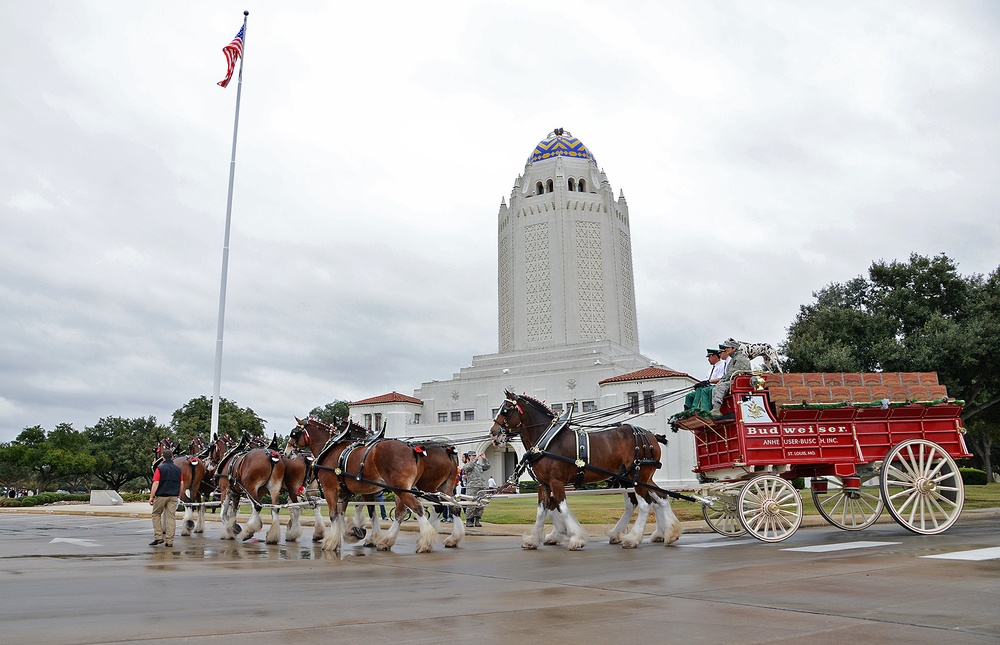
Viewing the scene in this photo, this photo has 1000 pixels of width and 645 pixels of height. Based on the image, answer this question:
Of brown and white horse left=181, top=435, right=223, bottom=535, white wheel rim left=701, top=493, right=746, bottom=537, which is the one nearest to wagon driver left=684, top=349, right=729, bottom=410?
white wheel rim left=701, top=493, right=746, bottom=537

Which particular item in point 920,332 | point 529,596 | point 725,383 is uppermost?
point 920,332

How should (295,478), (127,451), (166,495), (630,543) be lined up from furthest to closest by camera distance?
(127,451)
(295,478)
(166,495)
(630,543)

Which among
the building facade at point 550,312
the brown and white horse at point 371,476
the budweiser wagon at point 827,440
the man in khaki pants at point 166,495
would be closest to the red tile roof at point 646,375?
the building facade at point 550,312

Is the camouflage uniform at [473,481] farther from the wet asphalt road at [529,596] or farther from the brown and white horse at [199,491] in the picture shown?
the wet asphalt road at [529,596]

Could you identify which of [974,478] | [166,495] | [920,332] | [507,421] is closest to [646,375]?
[974,478]

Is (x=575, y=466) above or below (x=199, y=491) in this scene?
above

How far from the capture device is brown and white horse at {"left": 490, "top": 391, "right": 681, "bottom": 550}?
512 inches

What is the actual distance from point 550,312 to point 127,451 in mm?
45275

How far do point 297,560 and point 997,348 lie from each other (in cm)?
2475

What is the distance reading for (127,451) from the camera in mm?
73750

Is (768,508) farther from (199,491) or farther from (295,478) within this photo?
(199,491)

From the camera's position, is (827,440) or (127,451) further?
(127,451)

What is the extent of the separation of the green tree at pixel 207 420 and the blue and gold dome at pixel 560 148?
117 feet

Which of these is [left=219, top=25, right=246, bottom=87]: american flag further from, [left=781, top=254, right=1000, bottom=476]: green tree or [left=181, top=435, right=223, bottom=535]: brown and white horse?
[left=781, top=254, right=1000, bottom=476]: green tree
